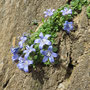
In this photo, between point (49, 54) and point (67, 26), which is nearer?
point (49, 54)

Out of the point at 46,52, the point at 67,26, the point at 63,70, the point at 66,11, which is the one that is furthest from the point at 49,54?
the point at 66,11

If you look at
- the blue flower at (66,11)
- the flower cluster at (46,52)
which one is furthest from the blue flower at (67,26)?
the flower cluster at (46,52)

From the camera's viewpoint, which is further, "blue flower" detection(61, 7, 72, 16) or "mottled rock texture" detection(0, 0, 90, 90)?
"blue flower" detection(61, 7, 72, 16)

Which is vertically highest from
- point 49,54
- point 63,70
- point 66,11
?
point 66,11

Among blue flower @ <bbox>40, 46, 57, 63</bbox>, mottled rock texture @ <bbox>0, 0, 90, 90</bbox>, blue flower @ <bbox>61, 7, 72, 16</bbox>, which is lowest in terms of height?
mottled rock texture @ <bbox>0, 0, 90, 90</bbox>

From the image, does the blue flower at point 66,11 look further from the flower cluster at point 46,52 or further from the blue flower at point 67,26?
the flower cluster at point 46,52

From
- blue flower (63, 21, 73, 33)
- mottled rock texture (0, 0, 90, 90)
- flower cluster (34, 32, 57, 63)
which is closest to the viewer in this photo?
flower cluster (34, 32, 57, 63)

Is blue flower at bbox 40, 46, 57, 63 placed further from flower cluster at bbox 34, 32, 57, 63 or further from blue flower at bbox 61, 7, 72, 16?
blue flower at bbox 61, 7, 72, 16

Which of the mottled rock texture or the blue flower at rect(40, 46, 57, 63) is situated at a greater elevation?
the blue flower at rect(40, 46, 57, 63)

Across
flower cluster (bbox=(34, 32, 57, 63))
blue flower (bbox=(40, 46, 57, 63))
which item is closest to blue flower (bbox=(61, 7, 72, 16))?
flower cluster (bbox=(34, 32, 57, 63))

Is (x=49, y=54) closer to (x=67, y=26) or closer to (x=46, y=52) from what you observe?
(x=46, y=52)

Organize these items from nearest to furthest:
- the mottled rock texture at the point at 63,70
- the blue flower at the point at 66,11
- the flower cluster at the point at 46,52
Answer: the flower cluster at the point at 46,52 → the mottled rock texture at the point at 63,70 → the blue flower at the point at 66,11

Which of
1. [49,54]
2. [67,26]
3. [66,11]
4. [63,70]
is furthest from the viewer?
[66,11]
